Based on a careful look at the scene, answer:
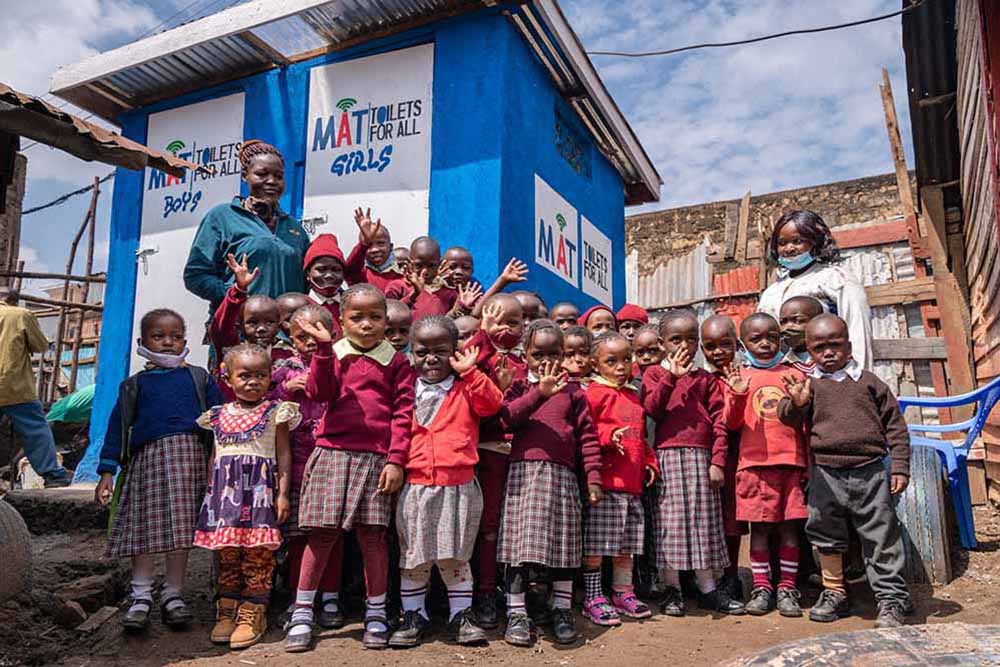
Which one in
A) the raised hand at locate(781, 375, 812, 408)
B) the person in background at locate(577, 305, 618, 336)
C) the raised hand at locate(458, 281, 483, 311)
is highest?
the raised hand at locate(458, 281, 483, 311)

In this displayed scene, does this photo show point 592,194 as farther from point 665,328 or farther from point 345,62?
point 665,328

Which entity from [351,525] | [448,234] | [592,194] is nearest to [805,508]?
[351,525]

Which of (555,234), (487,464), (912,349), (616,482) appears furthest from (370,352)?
(912,349)

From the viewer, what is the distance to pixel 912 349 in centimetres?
683

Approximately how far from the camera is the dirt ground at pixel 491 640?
9.43 ft

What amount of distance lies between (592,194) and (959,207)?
11.4ft

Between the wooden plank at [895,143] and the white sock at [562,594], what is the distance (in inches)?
234

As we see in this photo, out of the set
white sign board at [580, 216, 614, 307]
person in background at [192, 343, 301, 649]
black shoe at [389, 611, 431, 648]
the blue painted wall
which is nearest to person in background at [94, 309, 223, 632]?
person in background at [192, 343, 301, 649]

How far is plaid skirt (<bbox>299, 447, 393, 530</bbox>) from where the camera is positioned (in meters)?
3.02

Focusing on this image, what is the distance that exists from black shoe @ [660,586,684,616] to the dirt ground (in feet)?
0.18

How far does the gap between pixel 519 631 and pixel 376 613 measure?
56cm

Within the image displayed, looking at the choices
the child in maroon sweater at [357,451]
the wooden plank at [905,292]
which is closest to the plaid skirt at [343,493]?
the child in maroon sweater at [357,451]

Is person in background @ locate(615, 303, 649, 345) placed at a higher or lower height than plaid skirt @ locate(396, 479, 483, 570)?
higher

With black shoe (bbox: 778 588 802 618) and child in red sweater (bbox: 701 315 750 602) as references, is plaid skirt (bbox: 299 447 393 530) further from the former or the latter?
black shoe (bbox: 778 588 802 618)
